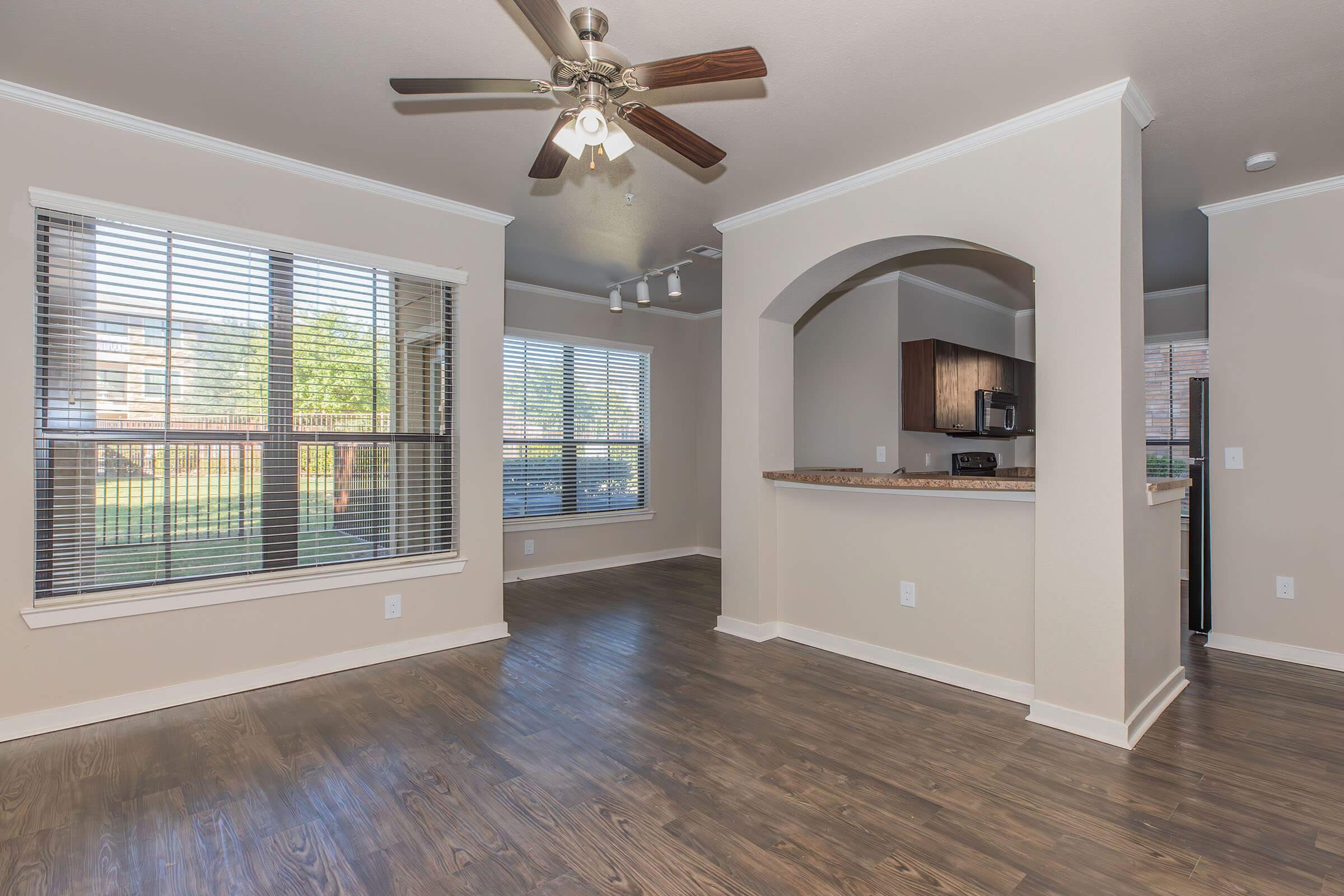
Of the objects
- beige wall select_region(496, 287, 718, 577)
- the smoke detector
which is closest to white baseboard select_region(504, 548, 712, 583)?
beige wall select_region(496, 287, 718, 577)

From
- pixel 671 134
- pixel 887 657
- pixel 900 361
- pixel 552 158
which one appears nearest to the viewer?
pixel 671 134

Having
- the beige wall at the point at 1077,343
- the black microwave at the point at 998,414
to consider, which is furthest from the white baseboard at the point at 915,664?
the black microwave at the point at 998,414

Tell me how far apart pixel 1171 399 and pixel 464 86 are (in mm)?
6507

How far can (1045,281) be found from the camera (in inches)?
111

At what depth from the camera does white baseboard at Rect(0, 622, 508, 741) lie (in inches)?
106

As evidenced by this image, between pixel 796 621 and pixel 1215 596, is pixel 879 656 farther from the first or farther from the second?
pixel 1215 596

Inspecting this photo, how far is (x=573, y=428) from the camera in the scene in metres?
6.28

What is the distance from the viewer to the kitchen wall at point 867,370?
17.7ft

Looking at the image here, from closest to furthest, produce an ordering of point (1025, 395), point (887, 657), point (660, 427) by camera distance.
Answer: point (887, 657) < point (1025, 395) < point (660, 427)

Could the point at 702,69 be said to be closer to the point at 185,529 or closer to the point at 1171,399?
the point at 185,529

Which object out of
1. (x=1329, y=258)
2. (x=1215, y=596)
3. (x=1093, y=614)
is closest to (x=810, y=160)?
(x=1093, y=614)

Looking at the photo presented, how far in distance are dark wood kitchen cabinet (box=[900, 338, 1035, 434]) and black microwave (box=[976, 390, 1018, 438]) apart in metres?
0.14

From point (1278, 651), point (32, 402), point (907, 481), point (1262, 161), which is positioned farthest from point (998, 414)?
point (32, 402)

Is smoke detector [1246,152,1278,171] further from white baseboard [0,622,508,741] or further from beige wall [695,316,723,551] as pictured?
white baseboard [0,622,508,741]
